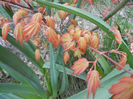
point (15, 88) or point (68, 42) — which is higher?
point (68, 42)

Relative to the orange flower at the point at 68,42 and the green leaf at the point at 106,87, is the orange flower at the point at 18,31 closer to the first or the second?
the orange flower at the point at 68,42

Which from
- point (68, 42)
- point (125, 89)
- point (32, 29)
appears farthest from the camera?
point (68, 42)

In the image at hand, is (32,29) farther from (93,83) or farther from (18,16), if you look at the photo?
(93,83)

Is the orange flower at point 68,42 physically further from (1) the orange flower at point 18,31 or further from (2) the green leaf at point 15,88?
(2) the green leaf at point 15,88

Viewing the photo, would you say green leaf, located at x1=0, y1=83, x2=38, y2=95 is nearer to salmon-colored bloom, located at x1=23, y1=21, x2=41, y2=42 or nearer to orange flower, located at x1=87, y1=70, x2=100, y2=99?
salmon-colored bloom, located at x1=23, y1=21, x2=41, y2=42

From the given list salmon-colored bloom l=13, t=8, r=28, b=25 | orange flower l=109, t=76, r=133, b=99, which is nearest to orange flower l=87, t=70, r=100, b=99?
orange flower l=109, t=76, r=133, b=99

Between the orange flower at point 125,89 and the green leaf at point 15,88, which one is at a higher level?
the orange flower at point 125,89

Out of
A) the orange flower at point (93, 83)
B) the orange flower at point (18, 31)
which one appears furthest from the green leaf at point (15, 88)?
the orange flower at point (93, 83)

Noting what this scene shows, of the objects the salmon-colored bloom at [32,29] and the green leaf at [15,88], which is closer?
the salmon-colored bloom at [32,29]

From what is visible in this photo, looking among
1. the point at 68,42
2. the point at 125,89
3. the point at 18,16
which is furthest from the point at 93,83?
the point at 18,16

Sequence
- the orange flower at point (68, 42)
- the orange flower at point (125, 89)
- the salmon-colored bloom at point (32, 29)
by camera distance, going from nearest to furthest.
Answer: the orange flower at point (125, 89) < the salmon-colored bloom at point (32, 29) < the orange flower at point (68, 42)

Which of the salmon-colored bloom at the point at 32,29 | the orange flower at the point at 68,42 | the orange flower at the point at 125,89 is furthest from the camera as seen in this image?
the orange flower at the point at 68,42

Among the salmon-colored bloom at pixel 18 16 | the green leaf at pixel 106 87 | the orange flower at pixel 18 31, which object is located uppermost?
the salmon-colored bloom at pixel 18 16

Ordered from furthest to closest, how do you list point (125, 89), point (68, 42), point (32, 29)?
point (68, 42)
point (32, 29)
point (125, 89)
